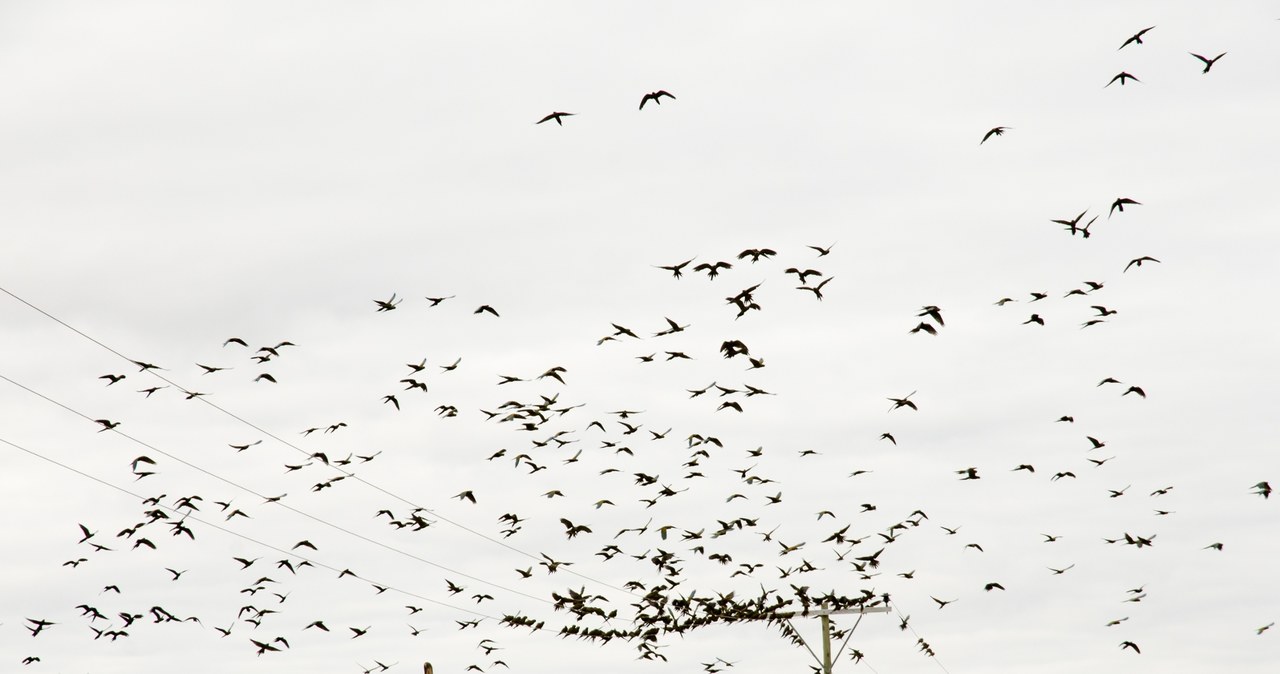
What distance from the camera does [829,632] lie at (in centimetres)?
4719

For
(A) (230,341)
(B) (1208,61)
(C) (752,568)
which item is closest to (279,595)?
(A) (230,341)

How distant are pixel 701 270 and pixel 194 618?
1755cm

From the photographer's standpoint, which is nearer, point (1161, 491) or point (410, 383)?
point (410, 383)

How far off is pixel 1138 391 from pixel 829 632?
1532 cm

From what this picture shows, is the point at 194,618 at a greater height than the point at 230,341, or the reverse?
the point at 230,341

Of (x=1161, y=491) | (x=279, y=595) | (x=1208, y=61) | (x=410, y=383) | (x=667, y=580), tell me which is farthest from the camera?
(x=667, y=580)

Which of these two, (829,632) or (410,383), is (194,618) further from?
(829,632)

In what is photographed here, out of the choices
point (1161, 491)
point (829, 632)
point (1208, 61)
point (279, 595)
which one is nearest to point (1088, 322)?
point (1161, 491)

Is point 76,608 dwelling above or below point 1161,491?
below

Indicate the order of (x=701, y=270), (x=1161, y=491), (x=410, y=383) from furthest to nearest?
1. (x=1161, y=491)
2. (x=410, y=383)
3. (x=701, y=270)

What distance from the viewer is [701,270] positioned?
105ft

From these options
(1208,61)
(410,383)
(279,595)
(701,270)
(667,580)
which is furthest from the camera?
(667,580)

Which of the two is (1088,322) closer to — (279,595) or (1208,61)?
(1208,61)

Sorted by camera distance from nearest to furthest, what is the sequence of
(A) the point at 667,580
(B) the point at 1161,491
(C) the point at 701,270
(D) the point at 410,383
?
(C) the point at 701,270 → (D) the point at 410,383 → (B) the point at 1161,491 → (A) the point at 667,580
